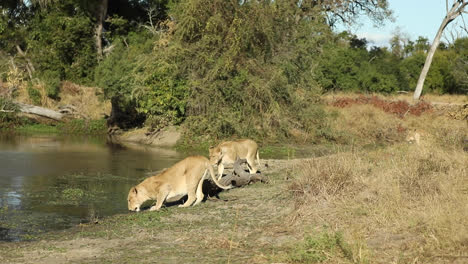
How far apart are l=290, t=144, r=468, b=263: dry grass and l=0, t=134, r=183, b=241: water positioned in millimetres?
4648

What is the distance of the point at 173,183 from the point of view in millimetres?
12508

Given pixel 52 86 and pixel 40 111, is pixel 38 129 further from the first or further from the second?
pixel 52 86

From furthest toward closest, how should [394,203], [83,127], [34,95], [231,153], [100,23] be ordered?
[100,23], [34,95], [83,127], [231,153], [394,203]

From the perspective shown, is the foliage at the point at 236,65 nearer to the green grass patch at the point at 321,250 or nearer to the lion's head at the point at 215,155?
the lion's head at the point at 215,155

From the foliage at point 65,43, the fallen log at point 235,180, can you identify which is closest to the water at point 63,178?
the fallen log at point 235,180

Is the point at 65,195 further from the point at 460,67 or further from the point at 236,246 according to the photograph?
the point at 460,67

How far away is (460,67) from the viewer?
4688cm

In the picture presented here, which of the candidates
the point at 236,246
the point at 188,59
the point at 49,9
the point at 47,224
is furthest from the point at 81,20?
the point at 236,246

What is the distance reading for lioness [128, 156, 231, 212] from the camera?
12500mm

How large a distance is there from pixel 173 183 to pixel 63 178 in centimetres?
676

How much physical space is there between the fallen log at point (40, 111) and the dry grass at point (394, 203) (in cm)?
2445

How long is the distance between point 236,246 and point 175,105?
19347mm

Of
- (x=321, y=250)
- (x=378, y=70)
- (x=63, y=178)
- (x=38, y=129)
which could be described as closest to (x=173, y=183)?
(x=321, y=250)

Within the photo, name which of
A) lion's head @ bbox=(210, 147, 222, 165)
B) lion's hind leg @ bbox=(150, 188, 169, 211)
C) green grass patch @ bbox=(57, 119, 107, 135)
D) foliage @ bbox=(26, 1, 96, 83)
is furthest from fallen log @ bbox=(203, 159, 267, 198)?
foliage @ bbox=(26, 1, 96, 83)
